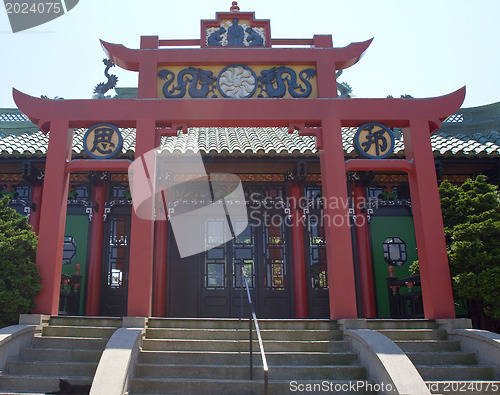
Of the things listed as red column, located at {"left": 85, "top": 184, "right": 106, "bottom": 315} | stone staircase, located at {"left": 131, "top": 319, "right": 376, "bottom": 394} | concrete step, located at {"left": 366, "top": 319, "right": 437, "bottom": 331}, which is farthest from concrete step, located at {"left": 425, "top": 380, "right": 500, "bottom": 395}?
red column, located at {"left": 85, "top": 184, "right": 106, "bottom": 315}

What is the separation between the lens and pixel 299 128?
7.02 meters

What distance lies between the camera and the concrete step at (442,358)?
5.32 m

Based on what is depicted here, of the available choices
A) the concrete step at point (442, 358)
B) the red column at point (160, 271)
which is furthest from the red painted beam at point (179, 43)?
the concrete step at point (442, 358)

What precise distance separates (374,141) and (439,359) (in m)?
3.31

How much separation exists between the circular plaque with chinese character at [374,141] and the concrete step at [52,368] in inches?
191

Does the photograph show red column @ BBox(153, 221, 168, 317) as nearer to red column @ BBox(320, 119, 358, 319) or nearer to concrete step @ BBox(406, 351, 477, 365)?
red column @ BBox(320, 119, 358, 319)

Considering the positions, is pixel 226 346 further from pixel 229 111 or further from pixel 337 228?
pixel 229 111

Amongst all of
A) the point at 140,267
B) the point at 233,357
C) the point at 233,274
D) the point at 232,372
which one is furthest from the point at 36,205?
the point at 232,372

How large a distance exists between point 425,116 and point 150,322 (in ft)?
17.4

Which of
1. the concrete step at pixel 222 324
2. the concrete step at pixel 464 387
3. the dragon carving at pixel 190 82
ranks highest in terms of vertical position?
the dragon carving at pixel 190 82

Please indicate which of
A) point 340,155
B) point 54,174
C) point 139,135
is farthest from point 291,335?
point 54,174

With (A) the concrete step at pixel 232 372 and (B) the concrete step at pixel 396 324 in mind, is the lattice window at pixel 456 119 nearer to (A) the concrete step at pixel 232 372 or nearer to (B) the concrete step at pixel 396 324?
(B) the concrete step at pixel 396 324

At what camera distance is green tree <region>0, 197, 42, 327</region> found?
5.88 meters

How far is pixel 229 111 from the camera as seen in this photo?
7.00 m
